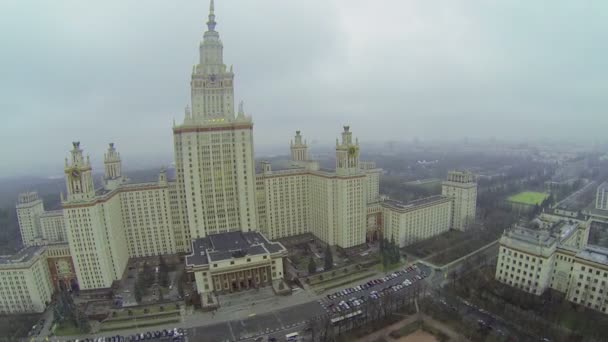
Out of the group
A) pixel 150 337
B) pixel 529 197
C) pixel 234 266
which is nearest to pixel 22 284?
pixel 150 337

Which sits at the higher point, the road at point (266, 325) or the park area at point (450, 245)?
the park area at point (450, 245)

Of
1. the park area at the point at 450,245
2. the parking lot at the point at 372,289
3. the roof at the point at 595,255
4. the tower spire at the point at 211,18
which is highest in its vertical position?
the tower spire at the point at 211,18

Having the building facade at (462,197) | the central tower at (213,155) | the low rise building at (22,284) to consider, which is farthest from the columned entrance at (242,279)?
the building facade at (462,197)

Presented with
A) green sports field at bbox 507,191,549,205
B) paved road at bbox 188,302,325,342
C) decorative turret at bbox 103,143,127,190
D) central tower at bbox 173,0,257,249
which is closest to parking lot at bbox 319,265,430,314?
paved road at bbox 188,302,325,342

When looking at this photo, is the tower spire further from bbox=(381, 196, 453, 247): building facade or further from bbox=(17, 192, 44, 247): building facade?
bbox=(17, 192, 44, 247): building facade

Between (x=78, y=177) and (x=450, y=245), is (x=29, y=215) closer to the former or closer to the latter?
(x=78, y=177)

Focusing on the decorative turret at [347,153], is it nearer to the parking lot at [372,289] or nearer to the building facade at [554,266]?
the parking lot at [372,289]

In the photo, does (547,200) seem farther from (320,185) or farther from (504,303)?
(320,185)
